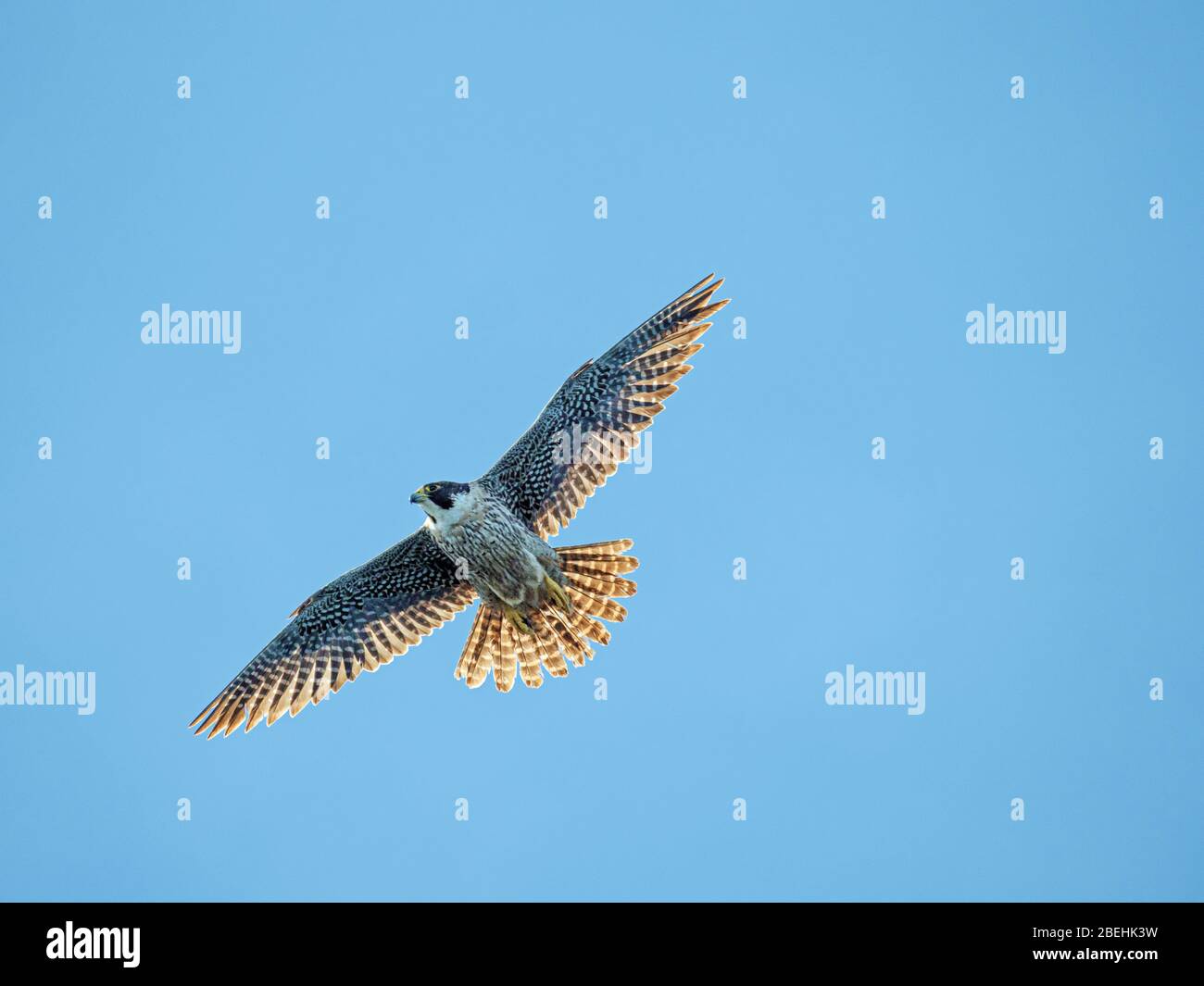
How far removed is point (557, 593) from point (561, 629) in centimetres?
51

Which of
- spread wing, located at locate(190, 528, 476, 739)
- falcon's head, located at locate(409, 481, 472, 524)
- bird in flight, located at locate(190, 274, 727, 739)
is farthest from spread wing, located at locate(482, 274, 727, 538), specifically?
spread wing, located at locate(190, 528, 476, 739)

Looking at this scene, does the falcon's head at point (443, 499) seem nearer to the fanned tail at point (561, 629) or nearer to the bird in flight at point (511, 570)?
the bird in flight at point (511, 570)

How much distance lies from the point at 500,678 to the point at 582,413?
3.20m

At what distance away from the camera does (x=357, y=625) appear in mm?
19828

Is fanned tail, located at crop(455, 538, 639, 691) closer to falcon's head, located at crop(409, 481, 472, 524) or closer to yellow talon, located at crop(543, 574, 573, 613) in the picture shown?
yellow talon, located at crop(543, 574, 573, 613)

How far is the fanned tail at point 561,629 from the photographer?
18.9 m

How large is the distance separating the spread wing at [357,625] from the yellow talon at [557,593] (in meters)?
1.35

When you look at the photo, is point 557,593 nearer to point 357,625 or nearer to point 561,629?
point 561,629

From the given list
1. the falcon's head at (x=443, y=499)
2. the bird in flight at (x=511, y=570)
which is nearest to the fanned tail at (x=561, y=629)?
the bird in flight at (x=511, y=570)

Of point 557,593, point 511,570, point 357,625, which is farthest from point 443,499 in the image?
point 357,625
